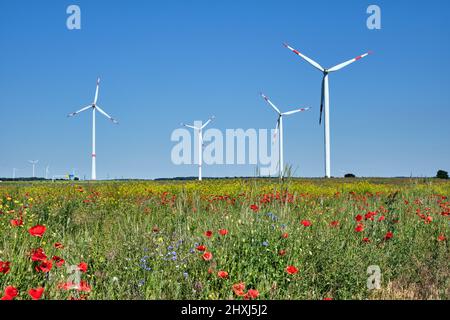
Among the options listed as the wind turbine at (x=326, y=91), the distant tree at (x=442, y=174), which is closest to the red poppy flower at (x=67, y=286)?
the wind turbine at (x=326, y=91)

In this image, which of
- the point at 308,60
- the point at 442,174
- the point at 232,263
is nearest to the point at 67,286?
the point at 232,263

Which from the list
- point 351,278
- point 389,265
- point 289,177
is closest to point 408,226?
point 389,265

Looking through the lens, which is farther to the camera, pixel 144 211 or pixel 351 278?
pixel 144 211

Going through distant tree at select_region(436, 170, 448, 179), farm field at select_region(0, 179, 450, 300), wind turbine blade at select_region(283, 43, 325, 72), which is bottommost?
farm field at select_region(0, 179, 450, 300)

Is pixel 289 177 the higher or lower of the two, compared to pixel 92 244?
higher

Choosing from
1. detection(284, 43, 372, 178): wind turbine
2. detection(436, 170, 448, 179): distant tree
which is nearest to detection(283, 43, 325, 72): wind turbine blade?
detection(284, 43, 372, 178): wind turbine

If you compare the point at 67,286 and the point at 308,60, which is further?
the point at 308,60

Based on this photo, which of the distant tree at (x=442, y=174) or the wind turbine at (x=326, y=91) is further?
the distant tree at (x=442, y=174)

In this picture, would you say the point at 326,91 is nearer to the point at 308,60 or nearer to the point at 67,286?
the point at 308,60

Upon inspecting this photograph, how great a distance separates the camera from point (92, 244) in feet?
21.0

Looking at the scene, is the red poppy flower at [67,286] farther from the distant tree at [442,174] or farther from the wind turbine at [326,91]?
the distant tree at [442,174]

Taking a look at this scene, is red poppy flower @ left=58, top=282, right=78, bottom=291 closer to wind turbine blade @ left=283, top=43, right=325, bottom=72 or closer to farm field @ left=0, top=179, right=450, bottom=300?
farm field @ left=0, top=179, right=450, bottom=300
